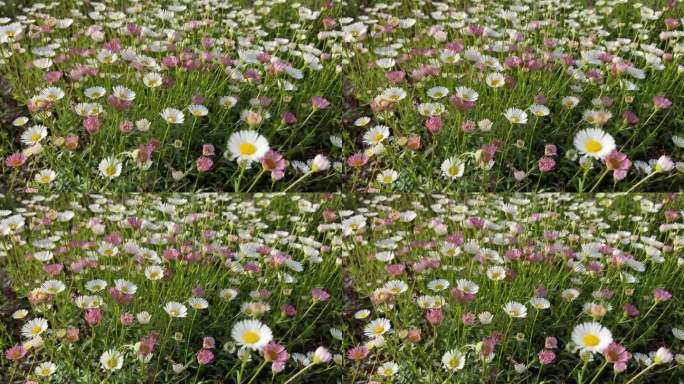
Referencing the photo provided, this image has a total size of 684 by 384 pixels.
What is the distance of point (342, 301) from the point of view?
11.0ft

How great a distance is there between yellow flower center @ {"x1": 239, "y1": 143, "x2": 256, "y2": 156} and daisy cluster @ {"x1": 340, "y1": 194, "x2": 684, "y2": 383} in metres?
0.66

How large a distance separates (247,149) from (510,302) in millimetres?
1072

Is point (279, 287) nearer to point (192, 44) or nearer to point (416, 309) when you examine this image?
point (416, 309)

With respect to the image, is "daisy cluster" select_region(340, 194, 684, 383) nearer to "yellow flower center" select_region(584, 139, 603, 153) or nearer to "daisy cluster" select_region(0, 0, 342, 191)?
"yellow flower center" select_region(584, 139, 603, 153)

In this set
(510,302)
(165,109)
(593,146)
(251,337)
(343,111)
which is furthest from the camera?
(343,111)

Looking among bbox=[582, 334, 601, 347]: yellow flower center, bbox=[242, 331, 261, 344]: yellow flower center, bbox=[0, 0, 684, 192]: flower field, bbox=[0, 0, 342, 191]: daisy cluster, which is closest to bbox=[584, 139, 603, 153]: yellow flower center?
bbox=[0, 0, 684, 192]: flower field

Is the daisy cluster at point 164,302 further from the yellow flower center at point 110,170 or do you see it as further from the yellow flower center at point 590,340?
the yellow flower center at point 590,340

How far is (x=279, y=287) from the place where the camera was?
317cm

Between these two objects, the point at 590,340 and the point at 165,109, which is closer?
the point at 590,340

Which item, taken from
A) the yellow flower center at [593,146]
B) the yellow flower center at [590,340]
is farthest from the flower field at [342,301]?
the yellow flower center at [593,146]

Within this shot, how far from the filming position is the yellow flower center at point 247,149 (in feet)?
9.46

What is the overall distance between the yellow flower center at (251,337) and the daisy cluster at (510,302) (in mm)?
412

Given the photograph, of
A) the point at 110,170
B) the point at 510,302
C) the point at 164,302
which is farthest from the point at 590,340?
the point at 110,170

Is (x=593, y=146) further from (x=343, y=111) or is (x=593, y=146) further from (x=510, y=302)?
(x=343, y=111)
